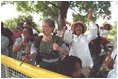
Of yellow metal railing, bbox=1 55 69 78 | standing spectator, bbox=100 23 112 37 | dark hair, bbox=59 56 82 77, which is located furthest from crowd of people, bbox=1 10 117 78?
standing spectator, bbox=100 23 112 37

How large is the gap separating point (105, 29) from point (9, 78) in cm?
322

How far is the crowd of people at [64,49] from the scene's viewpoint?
2.75 metres

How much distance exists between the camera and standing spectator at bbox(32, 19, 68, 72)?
3184mm

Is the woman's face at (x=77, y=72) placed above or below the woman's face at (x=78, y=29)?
below

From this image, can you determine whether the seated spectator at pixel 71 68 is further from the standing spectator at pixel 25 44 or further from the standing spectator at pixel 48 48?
the standing spectator at pixel 25 44

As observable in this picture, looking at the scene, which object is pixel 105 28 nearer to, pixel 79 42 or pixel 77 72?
pixel 79 42

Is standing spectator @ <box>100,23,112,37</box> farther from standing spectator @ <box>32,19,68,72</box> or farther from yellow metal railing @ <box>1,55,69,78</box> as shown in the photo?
yellow metal railing @ <box>1,55,69,78</box>

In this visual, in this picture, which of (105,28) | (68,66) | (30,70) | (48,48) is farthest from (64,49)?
(105,28)

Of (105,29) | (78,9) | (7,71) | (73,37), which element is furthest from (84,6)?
(7,71)

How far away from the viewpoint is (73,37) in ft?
12.8

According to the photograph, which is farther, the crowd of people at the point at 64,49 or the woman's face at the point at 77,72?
the crowd of people at the point at 64,49

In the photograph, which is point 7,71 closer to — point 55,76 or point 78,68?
point 78,68

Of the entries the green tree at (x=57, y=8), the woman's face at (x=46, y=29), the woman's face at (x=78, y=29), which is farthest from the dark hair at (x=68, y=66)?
the green tree at (x=57, y=8)

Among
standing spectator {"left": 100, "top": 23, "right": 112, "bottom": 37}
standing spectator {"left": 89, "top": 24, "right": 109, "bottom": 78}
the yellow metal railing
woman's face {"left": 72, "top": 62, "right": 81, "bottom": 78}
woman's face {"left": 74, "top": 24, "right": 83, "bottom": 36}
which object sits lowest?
standing spectator {"left": 89, "top": 24, "right": 109, "bottom": 78}
